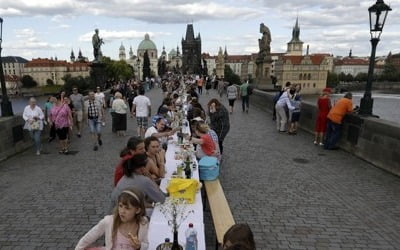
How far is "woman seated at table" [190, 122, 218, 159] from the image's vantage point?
6.60m

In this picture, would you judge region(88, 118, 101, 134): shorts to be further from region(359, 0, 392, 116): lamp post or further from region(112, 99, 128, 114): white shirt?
region(359, 0, 392, 116): lamp post

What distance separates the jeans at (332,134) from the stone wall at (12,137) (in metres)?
9.40

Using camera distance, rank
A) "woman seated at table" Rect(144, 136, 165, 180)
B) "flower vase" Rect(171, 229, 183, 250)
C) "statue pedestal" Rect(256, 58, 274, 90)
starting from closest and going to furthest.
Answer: "flower vase" Rect(171, 229, 183, 250) → "woman seated at table" Rect(144, 136, 165, 180) → "statue pedestal" Rect(256, 58, 274, 90)

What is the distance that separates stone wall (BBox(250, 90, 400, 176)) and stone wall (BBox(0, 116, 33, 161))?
981cm

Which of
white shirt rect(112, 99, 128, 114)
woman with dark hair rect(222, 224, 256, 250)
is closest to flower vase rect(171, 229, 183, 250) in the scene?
woman with dark hair rect(222, 224, 256, 250)

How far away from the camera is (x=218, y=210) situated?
15.5 feet

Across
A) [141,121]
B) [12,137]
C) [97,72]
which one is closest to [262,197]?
[141,121]

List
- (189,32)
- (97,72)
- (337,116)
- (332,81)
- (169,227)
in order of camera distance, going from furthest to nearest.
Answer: (332,81), (189,32), (97,72), (337,116), (169,227)

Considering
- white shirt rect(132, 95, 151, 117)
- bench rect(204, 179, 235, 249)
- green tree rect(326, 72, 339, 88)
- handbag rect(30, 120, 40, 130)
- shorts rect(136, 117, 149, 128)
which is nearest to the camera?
bench rect(204, 179, 235, 249)

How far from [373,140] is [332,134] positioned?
1575mm

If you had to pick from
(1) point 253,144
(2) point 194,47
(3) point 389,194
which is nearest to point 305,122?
(1) point 253,144

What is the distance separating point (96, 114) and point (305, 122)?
7.99 meters

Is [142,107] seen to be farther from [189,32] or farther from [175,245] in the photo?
[189,32]

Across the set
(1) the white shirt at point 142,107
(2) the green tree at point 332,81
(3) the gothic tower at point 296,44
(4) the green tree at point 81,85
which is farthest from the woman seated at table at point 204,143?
(3) the gothic tower at point 296,44
